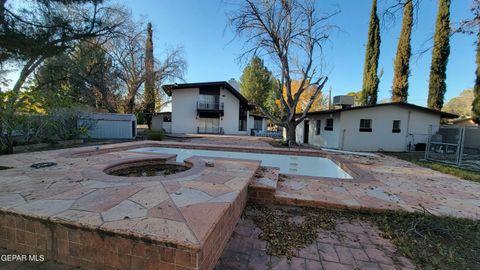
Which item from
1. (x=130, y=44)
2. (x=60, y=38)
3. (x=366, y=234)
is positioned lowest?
(x=366, y=234)

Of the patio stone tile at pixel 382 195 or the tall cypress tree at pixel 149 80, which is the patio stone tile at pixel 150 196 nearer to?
the patio stone tile at pixel 382 195

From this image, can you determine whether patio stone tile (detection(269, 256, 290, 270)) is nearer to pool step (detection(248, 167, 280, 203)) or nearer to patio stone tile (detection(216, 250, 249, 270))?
patio stone tile (detection(216, 250, 249, 270))

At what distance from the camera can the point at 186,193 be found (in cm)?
255

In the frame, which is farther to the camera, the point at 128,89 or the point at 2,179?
the point at 128,89

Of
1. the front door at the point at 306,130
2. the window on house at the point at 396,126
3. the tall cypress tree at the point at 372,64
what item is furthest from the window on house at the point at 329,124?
the tall cypress tree at the point at 372,64

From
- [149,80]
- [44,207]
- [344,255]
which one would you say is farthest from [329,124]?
[149,80]

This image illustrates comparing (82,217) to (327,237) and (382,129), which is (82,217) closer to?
(327,237)

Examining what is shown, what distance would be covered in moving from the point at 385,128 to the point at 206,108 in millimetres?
15768

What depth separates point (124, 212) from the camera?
1.95 m

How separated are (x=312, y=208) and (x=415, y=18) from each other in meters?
4.32

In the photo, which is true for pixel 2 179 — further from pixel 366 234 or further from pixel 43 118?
pixel 43 118

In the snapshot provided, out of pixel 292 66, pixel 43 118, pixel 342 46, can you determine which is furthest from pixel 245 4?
pixel 43 118

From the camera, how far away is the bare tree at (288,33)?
10.8m

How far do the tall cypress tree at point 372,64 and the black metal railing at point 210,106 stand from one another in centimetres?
1365
